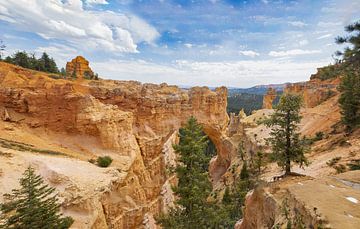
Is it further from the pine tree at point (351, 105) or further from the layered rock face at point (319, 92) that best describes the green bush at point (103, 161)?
the layered rock face at point (319, 92)

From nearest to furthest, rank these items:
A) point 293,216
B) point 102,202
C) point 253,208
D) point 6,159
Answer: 1. point 293,216
2. point 253,208
3. point 6,159
4. point 102,202

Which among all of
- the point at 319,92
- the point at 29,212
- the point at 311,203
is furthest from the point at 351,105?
the point at 319,92

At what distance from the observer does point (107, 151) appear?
79.9 ft

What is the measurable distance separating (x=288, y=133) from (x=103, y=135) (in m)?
18.2

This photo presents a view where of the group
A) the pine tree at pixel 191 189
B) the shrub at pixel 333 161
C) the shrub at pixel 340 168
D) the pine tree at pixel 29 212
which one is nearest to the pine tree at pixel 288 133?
the pine tree at pixel 191 189

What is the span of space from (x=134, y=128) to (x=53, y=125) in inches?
398

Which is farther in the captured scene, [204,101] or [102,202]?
[204,101]

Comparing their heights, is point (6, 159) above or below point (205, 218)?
above

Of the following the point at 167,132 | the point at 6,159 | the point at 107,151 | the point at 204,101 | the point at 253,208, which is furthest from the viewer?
the point at 204,101

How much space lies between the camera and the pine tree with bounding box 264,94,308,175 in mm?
12812

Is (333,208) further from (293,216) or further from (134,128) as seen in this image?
(134,128)

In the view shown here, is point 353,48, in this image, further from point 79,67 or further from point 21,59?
point 79,67

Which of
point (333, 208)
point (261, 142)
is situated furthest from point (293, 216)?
point (261, 142)

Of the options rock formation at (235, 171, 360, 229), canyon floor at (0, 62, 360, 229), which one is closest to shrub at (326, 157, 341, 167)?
canyon floor at (0, 62, 360, 229)
